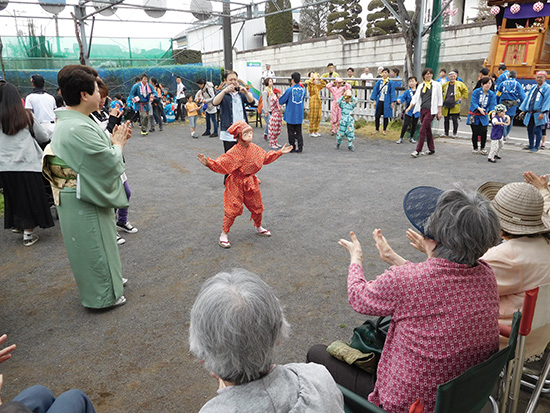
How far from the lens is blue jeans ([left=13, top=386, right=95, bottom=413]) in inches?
63.4

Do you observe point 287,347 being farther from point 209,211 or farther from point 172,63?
point 172,63

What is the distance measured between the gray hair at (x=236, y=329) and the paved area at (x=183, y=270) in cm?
152

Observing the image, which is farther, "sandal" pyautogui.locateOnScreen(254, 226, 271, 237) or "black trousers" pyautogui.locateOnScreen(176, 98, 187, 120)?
"black trousers" pyautogui.locateOnScreen(176, 98, 187, 120)

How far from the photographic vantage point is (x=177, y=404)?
249 centimetres

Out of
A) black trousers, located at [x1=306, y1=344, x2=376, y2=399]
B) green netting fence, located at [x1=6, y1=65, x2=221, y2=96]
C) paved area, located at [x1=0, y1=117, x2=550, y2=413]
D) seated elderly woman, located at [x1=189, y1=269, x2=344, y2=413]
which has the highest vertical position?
green netting fence, located at [x1=6, y1=65, x2=221, y2=96]

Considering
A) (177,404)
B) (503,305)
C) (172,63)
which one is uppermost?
(172,63)

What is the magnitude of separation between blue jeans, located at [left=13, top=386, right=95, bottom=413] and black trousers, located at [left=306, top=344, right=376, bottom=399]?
1068 mm

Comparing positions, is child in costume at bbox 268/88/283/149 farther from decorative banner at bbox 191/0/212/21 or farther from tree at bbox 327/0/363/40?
tree at bbox 327/0/363/40

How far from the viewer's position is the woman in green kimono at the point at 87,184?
3.11 meters

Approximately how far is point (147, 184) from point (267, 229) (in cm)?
331

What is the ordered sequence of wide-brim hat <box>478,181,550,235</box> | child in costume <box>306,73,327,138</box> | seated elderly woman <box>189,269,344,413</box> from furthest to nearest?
1. child in costume <box>306,73,327,138</box>
2. wide-brim hat <box>478,181,550,235</box>
3. seated elderly woman <box>189,269,344,413</box>

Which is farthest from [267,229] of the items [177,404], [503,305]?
[503,305]

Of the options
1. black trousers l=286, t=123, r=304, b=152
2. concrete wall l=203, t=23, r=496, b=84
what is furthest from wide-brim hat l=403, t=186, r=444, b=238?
concrete wall l=203, t=23, r=496, b=84


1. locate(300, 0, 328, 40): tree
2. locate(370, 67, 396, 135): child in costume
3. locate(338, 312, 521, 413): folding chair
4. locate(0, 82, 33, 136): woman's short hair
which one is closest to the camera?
locate(338, 312, 521, 413): folding chair
